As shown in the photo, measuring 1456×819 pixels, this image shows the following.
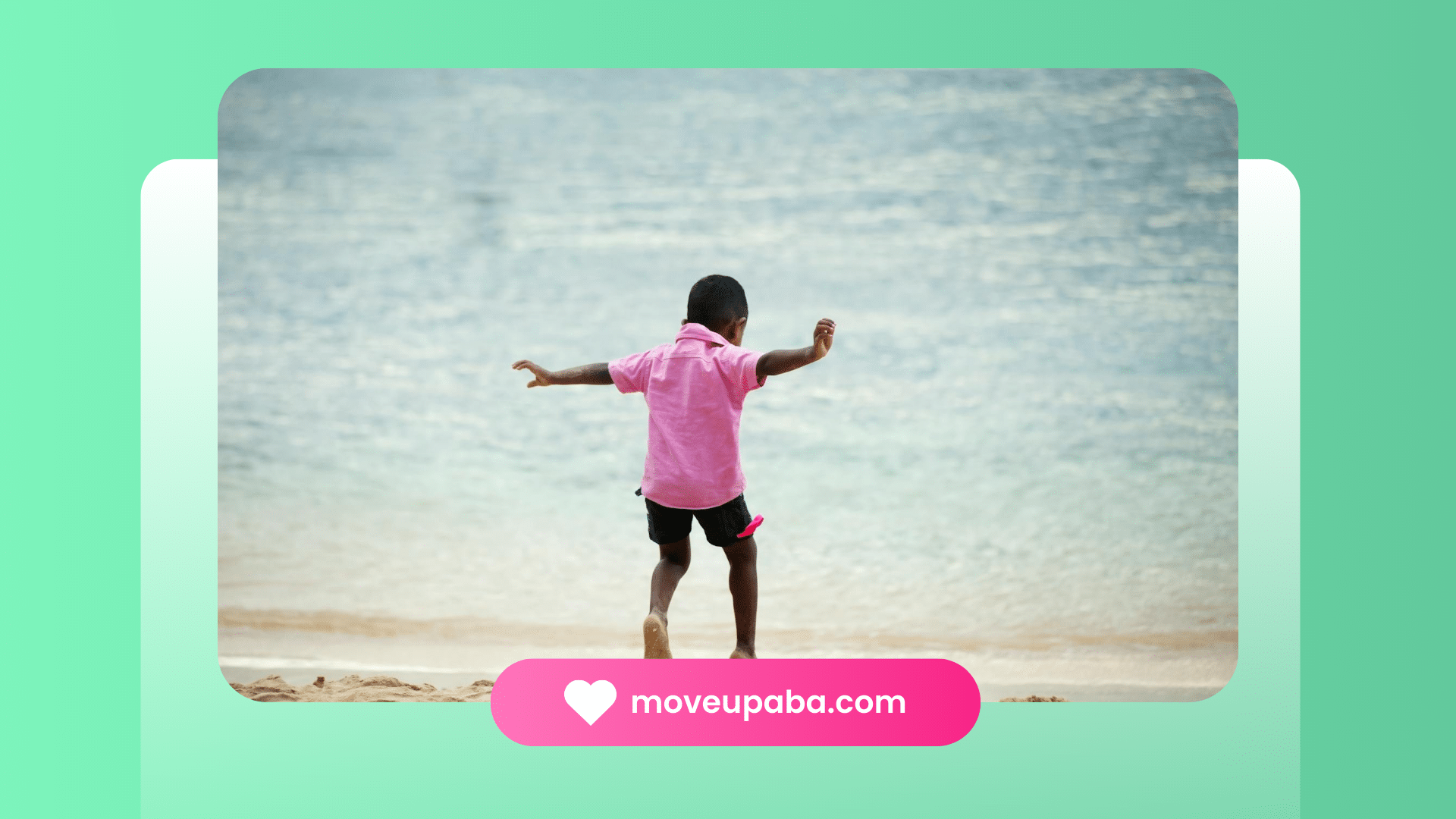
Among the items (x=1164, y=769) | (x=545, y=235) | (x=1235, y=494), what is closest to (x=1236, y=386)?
(x=1235, y=494)

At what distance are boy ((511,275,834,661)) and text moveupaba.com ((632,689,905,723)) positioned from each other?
5.7 inches

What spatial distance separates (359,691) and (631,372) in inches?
43.5

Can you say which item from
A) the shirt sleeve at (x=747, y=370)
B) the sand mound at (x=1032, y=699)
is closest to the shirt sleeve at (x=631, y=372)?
the shirt sleeve at (x=747, y=370)

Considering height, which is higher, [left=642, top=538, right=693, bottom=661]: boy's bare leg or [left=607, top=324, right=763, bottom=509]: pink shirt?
[left=607, top=324, right=763, bottom=509]: pink shirt

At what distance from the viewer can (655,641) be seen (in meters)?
3.04

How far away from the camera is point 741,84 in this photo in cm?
318

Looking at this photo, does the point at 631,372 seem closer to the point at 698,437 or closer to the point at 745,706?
the point at 698,437

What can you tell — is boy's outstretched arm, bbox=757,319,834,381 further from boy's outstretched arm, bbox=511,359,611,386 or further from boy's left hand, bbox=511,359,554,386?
boy's left hand, bbox=511,359,554,386

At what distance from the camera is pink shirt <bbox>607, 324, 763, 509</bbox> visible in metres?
3.10

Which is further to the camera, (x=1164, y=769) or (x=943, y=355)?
(x=943, y=355)

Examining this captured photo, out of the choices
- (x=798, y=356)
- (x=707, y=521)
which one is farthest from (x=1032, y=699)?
(x=798, y=356)

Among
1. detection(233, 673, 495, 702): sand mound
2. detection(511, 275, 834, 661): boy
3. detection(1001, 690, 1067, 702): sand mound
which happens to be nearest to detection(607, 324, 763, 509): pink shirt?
detection(511, 275, 834, 661): boy

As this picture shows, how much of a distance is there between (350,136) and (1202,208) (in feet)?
7.46

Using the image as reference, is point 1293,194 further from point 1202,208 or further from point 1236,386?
point 1236,386
